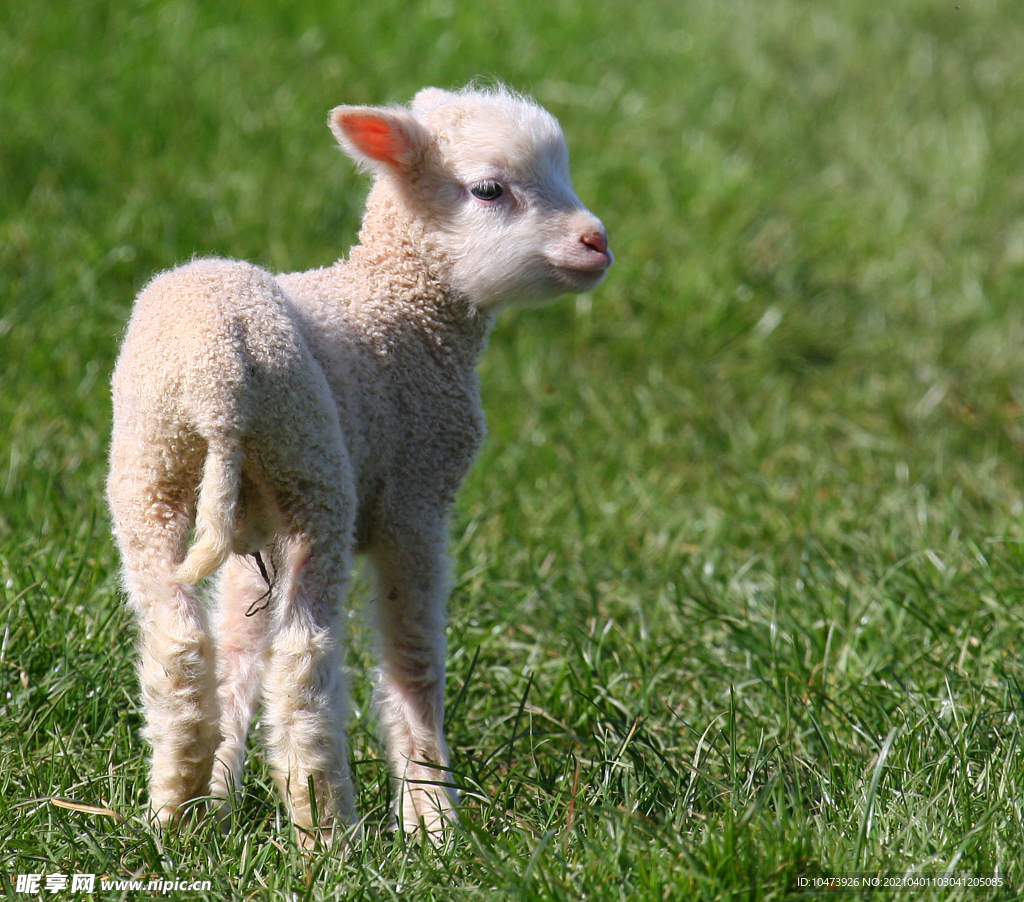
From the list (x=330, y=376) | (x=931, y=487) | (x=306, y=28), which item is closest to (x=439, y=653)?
(x=330, y=376)

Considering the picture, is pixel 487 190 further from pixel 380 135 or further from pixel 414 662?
pixel 414 662

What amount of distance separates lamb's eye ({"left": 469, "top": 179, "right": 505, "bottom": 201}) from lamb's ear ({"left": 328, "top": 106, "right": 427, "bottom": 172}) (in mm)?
166

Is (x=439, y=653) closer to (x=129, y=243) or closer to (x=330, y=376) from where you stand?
(x=330, y=376)

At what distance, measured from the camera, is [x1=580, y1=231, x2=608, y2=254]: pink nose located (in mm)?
2842

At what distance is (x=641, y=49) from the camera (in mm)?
8109

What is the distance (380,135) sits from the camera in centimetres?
279

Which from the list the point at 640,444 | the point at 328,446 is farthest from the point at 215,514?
the point at 640,444

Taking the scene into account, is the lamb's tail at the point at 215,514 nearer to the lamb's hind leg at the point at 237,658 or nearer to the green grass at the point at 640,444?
the lamb's hind leg at the point at 237,658

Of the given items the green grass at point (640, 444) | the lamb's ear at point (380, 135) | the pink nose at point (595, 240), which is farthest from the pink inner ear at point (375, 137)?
the green grass at point (640, 444)

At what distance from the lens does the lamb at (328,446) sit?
2.41 m

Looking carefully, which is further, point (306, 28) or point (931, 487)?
point (306, 28)

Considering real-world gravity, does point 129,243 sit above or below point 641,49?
below

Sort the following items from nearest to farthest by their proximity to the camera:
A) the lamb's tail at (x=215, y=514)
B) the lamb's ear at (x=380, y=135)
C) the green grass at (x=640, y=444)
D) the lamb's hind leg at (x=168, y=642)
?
the lamb's tail at (x=215, y=514), the lamb's hind leg at (x=168, y=642), the green grass at (x=640, y=444), the lamb's ear at (x=380, y=135)

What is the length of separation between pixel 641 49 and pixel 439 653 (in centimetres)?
629
